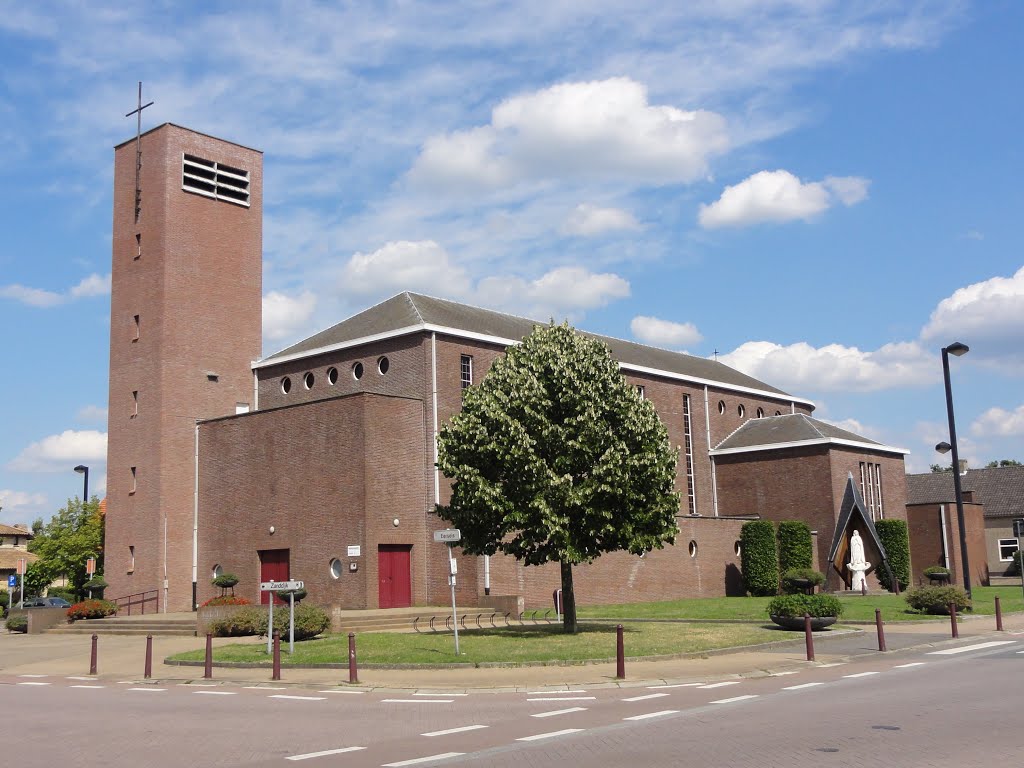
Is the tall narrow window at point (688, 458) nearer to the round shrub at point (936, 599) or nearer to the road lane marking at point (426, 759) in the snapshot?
the round shrub at point (936, 599)

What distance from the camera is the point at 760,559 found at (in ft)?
150

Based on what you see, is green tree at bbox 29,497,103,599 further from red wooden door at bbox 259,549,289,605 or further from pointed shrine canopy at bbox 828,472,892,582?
pointed shrine canopy at bbox 828,472,892,582

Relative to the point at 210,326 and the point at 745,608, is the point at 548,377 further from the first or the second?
the point at 210,326

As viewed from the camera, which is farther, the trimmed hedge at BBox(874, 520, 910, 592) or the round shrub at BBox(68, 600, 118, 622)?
the trimmed hedge at BBox(874, 520, 910, 592)

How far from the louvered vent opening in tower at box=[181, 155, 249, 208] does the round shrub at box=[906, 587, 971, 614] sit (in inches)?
1205

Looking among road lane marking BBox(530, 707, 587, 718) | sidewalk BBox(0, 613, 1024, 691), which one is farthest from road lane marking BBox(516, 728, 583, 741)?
sidewalk BBox(0, 613, 1024, 691)

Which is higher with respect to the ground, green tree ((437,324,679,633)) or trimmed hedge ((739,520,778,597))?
green tree ((437,324,679,633))

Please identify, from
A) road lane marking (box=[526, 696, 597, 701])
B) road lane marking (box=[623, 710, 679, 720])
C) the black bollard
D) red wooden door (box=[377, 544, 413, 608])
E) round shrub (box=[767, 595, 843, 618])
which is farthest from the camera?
red wooden door (box=[377, 544, 413, 608])

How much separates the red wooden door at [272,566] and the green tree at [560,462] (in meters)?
13.3

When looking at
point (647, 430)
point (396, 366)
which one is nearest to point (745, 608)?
point (647, 430)

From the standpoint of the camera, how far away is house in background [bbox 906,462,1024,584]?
193 ft

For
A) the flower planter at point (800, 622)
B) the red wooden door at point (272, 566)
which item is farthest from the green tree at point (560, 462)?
the red wooden door at point (272, 566)

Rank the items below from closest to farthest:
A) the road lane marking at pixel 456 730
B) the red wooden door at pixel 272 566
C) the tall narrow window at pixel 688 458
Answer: the road lane marking at pixel 456 730, the red wooden door at pixel 272 566, the tall narrow window at pixel 688 458

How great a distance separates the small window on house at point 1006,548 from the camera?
66.2 m
